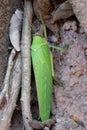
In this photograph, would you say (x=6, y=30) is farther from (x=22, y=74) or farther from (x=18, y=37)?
(x=22, y=74)

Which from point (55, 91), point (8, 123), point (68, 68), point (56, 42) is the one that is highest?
point (56, 42)

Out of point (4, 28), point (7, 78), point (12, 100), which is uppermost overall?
point (4, 28)

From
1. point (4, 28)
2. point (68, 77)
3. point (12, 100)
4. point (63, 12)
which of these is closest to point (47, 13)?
point (63, 12)

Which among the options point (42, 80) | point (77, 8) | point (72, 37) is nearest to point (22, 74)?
point (42, 80)

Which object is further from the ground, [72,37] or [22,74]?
[72,37]

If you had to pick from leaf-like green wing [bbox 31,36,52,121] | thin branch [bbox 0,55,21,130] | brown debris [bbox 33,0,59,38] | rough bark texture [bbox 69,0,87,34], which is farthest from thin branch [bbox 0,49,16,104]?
rough bark texture [bbox 69,0,87,34]

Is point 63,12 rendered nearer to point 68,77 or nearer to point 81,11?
point 81,11

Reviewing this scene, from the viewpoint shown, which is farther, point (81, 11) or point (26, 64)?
point (26, 64)
